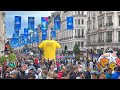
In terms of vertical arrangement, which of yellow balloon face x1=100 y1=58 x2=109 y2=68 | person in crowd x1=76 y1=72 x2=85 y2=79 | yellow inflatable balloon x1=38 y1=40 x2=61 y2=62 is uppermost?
yellow inflatable balloon x1=38 y1=40 x2=61 y2=62

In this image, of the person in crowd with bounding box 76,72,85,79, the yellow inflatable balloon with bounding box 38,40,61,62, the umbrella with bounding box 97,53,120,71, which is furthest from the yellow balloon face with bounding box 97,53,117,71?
the yellow inflatable balloon with bounding box 38,40,61,62

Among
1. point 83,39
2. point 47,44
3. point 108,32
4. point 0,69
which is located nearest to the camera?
point 0,69

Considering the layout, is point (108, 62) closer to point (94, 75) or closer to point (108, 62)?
point (108, 62)

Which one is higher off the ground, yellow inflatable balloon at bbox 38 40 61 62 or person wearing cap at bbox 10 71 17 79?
yellow inflatable balloon at bbox 38 40 61 62

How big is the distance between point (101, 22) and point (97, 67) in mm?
29702

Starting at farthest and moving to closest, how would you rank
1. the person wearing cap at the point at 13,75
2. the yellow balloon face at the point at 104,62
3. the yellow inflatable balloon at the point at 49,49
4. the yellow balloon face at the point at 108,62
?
the yellow inflatable balloon at the point at 49,49
the yellow balloon face at the point at 104,62
the yellow balloon face at the point at 108,62
the person wearing cap at the point at 13,75

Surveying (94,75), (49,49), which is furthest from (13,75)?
(49,49)

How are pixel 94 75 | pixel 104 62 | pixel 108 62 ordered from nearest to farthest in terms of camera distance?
pixel 94 75
pixel 108 62
pixel 104 62

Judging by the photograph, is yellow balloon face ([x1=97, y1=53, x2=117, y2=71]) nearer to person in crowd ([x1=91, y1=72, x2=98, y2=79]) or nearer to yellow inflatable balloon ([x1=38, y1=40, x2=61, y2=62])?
person in crowd ([x1=91, y1=72, x2=98, y2=79])

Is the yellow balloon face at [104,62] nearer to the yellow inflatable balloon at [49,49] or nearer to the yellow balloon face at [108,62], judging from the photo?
the yellow balloon face at [108,62]

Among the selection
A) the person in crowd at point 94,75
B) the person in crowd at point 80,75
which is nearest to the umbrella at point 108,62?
the person in crowd at point 80,75
